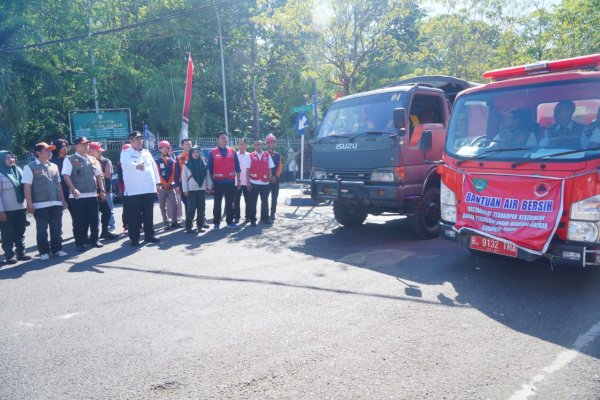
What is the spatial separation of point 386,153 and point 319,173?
1.55 meters

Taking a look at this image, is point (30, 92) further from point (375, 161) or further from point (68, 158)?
point (375, 161)

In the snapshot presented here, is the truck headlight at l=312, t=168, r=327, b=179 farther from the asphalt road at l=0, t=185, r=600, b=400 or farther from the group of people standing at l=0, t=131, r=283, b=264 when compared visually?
the asphalt road at l=0, t=185, r=600, b=400

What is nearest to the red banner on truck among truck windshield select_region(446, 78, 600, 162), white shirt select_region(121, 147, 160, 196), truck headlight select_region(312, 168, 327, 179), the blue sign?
truck windshield select_region(446, 78, 600, 162)

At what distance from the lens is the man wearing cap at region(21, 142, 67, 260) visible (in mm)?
6906


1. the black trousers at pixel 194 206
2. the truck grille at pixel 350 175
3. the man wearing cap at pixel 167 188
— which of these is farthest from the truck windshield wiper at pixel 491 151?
the man wearing cap at pixel 167 188

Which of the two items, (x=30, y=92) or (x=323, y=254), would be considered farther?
(x=30, y=92)

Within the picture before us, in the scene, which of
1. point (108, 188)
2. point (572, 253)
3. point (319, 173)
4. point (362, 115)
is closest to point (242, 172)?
point (319, 173)

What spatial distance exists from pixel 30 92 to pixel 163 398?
2362 cm

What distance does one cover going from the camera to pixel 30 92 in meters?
22.3

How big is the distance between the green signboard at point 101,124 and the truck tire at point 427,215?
17824mm

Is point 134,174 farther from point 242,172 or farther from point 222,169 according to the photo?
point 242,172

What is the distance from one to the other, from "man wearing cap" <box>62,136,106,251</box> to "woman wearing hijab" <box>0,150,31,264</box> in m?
0.72

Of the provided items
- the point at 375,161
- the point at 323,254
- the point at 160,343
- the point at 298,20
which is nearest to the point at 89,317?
the point at 160,343

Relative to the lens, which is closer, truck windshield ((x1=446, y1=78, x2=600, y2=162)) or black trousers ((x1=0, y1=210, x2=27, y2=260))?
truck windshield ((x1=446, y1=78, x2=600, y2=162))
